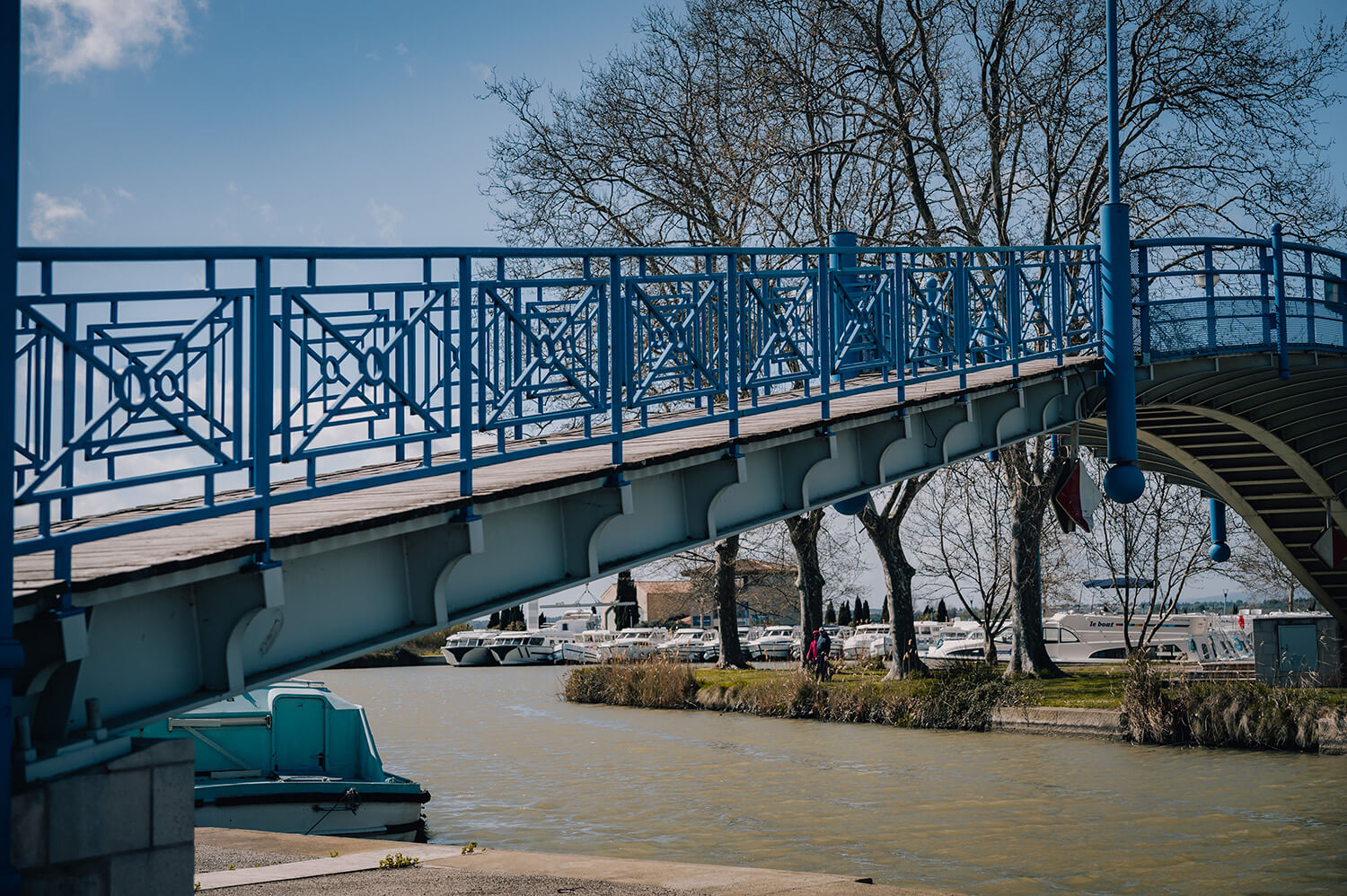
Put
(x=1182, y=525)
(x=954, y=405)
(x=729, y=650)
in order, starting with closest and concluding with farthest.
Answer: (x=954, y=405)
(x=1182, y=525)
(x=729, y=650)

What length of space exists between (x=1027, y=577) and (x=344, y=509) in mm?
25638

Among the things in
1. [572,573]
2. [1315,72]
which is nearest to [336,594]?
[572,573]

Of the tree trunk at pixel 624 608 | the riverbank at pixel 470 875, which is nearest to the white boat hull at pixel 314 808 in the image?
the riverbank at pixel 470 875

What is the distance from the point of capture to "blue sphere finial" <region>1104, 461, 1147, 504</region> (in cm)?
1606

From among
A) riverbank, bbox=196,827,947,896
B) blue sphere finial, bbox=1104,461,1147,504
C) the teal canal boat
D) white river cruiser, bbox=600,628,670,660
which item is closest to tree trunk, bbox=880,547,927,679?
blue sphere finial, bbox=1104,461,1147,504

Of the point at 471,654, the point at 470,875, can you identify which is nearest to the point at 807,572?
the point at 470,875

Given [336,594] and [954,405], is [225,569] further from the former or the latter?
[954,405]

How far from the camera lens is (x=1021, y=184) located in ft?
101

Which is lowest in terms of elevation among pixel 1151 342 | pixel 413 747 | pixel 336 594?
pixel 413 747

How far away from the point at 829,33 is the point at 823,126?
2285mm

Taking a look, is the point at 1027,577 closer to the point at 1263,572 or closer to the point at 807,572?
the point at 807,572

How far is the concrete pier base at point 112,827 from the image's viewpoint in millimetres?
5477

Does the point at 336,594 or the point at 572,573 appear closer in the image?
the point at 336,594

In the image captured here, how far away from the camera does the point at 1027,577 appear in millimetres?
30797
